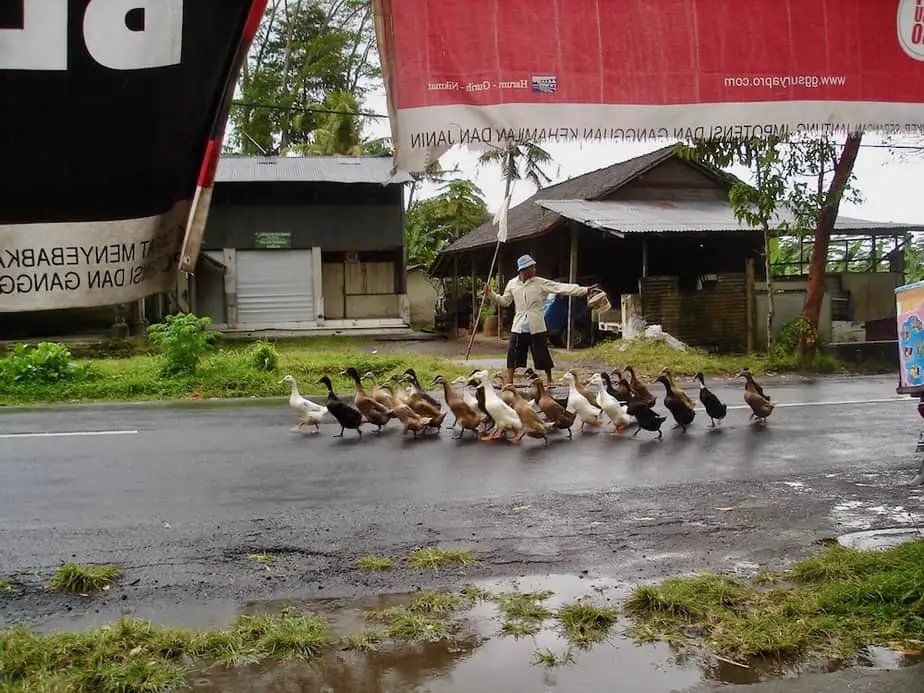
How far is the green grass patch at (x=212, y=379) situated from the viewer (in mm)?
14070

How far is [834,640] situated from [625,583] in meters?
1.22

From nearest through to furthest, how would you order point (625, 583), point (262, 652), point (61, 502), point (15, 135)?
1. point (15, 135)
2. point (262, 652)
3. point (625, 583)
4. point (61, 502)

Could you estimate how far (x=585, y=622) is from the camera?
4273 mm

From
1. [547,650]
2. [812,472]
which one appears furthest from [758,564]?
[812,472]

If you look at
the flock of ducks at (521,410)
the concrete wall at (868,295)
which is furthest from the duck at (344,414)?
→ the concrete wall at (868,295)

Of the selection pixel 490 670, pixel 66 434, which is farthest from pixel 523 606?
pixel 66 434

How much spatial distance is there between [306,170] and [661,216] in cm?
1244

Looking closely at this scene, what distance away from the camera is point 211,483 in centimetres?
759

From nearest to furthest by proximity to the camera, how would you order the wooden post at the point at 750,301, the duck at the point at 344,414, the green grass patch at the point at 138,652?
the green grass patch at the point at 138,652 → the duck at the point at 344,414 → the wooden post at the point at 750,301

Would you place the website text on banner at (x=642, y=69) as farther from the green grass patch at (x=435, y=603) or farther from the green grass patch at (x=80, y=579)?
the green grass patch at (x=80, y=579)

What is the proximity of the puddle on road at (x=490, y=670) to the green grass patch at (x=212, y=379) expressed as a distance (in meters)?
10.1

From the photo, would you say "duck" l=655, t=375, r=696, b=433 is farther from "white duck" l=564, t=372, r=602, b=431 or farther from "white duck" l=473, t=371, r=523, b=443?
"white duck" l=473, t=371, r=523, b=443

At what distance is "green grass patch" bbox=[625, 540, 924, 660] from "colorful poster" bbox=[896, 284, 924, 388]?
1.51m

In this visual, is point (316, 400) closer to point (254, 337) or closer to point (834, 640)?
point (834, 640)
